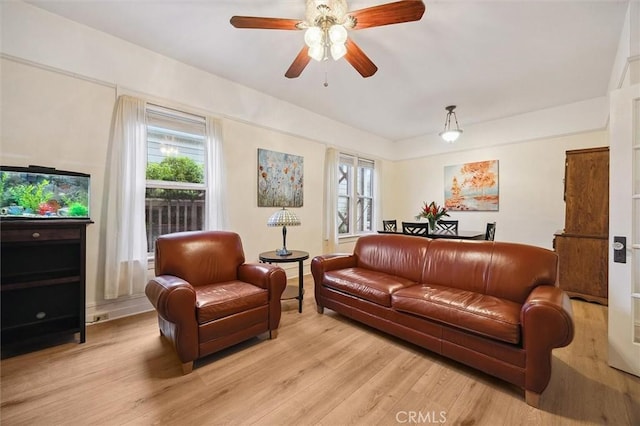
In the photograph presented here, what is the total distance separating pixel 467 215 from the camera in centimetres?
524

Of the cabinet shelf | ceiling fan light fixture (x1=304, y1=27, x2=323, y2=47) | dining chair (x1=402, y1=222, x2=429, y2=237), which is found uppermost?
ceiling fan light fixture (x1=304, y1=27, x2=323, y2=47)

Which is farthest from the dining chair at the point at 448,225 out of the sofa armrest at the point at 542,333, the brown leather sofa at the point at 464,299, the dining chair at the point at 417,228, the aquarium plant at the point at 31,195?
the aquarium plant at the point at 31,195

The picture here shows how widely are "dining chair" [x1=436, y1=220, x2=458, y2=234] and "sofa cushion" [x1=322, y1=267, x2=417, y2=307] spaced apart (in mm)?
1922

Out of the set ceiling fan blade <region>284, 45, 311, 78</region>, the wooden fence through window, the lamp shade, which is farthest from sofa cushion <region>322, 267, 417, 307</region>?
ceiling fan blade <region>284, 45, 311, 78</region>

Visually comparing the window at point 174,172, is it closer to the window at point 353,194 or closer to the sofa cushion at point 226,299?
the sofa cushion at point 226,299

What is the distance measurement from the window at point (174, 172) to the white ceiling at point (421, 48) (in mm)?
752

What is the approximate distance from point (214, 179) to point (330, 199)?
87.5 inches

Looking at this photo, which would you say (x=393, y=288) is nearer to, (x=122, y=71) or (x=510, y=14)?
(x=510, y=14)

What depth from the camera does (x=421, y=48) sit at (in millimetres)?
2768

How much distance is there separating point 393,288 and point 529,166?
13.3 feet

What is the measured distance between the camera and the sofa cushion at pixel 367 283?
230cm

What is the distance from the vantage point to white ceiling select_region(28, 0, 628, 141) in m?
2.25

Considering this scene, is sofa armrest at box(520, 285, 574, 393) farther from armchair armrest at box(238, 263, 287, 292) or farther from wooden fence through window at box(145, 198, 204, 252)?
wooden fence through window at box(145, 198, 204, 252)

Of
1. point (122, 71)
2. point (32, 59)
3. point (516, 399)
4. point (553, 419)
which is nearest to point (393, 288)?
point (516, 399)
